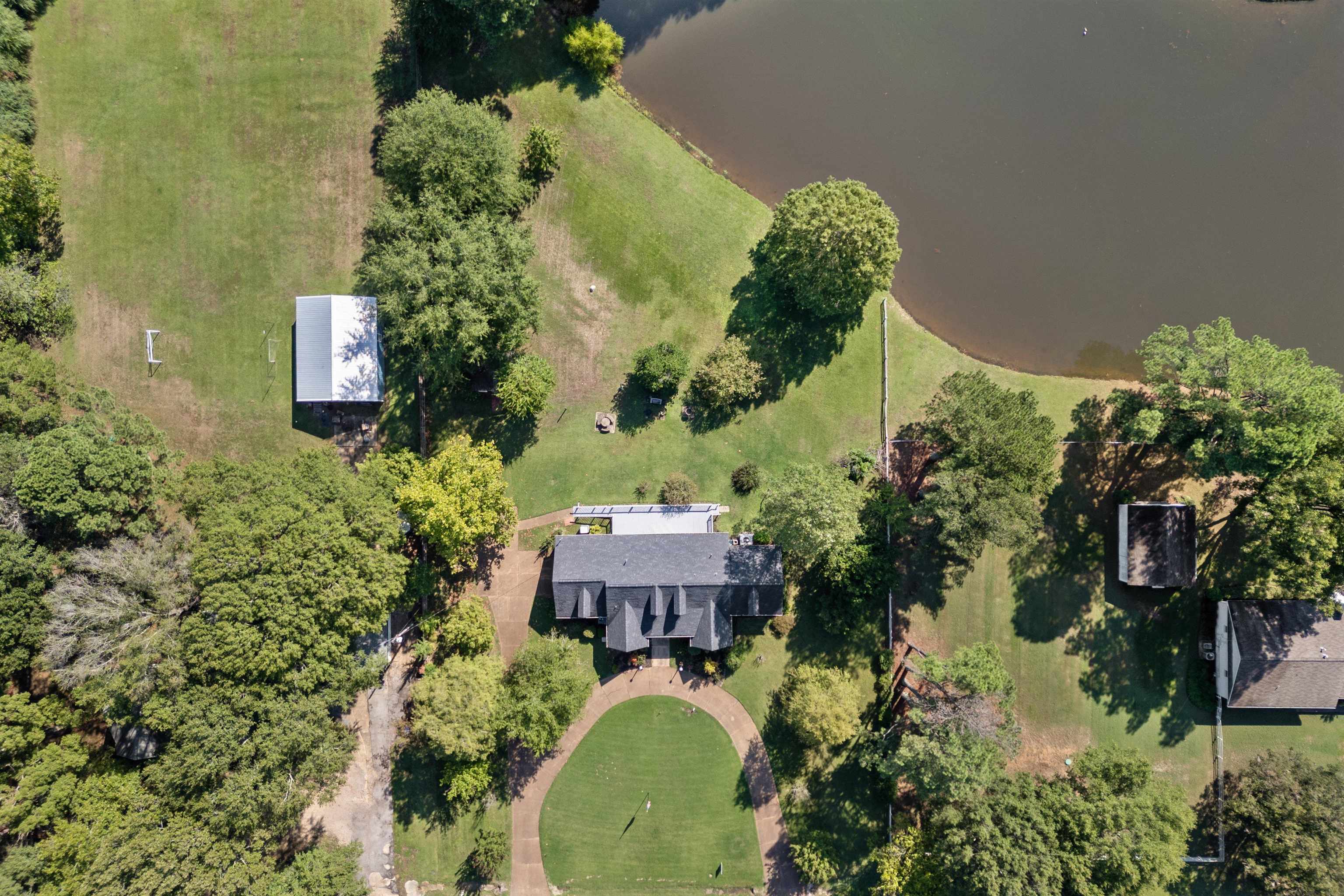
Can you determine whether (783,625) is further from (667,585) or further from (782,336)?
(782,336)

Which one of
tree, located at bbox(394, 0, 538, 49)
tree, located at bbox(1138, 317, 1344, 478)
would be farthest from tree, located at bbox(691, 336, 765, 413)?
tree, located at bbox(1138, 317, 1344, 478)

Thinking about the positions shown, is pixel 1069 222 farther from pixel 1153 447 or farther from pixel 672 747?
pixel 672 747

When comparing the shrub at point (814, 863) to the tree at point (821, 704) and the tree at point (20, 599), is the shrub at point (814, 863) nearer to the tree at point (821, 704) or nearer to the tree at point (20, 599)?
the tree at point (821, 704)

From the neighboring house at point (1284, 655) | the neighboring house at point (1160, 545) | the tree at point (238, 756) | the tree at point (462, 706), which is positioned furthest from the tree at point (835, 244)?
the tree at point (238, 756)

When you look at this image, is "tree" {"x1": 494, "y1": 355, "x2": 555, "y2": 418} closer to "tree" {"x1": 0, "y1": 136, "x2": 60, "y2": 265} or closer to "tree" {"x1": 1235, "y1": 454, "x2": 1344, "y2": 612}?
"tree" {"x1": 0, "y1": 136, "x2": 60, "y2": 265}

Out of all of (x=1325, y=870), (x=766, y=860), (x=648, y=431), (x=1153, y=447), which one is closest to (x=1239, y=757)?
(x=1325, y=870)

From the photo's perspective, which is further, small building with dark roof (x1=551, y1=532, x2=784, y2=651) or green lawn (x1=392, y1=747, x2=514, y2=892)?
green lawn (x1=392, y1=747, x2=514, y2=892)

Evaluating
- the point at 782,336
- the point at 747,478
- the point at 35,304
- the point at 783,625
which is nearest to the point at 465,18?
the point at 782,336
